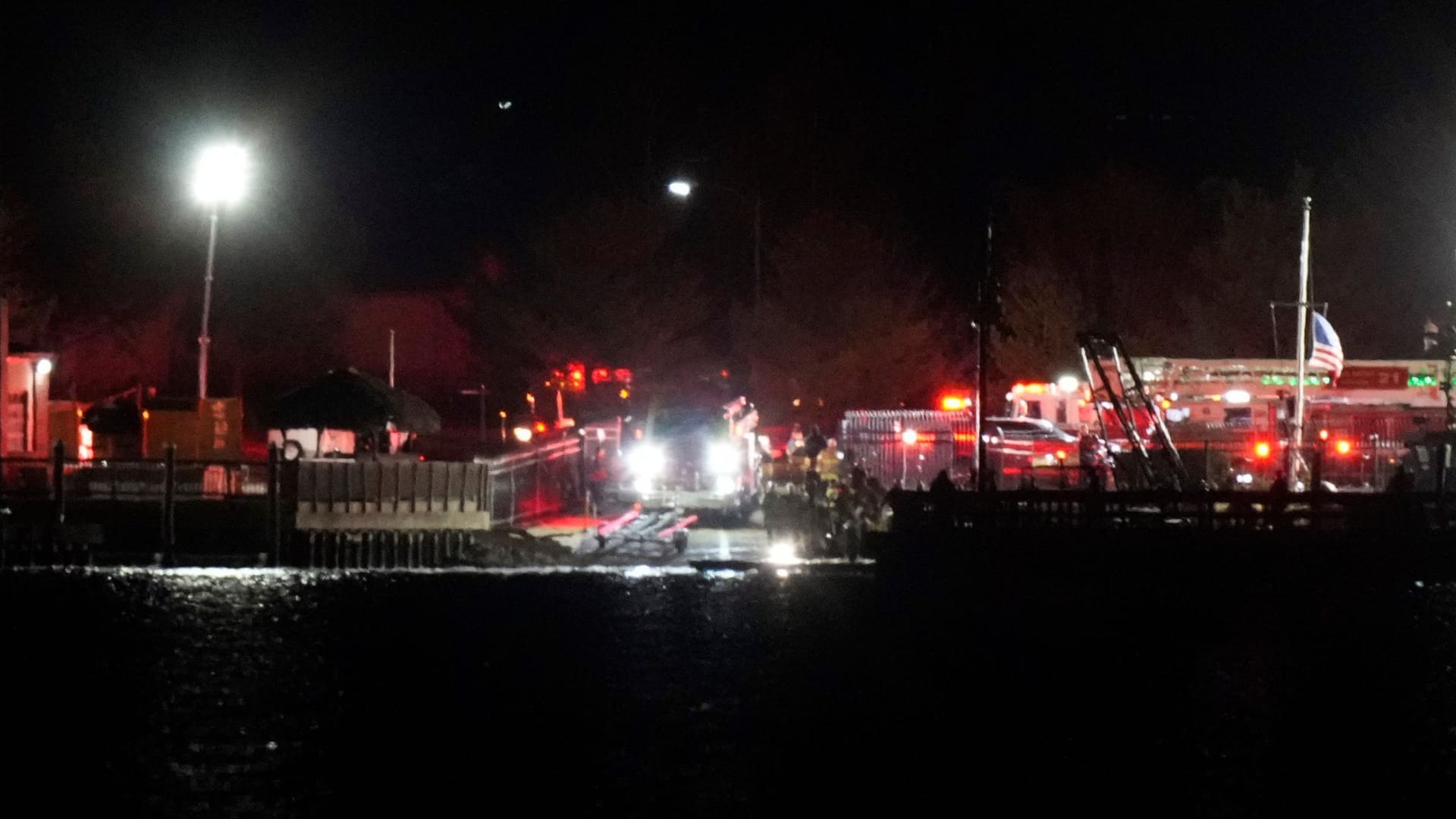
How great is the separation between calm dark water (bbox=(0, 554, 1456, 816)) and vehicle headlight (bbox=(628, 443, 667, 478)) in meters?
9.27

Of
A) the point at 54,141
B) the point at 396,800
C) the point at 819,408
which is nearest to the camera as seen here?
the point at 396,800

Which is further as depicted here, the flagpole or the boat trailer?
the flagpole

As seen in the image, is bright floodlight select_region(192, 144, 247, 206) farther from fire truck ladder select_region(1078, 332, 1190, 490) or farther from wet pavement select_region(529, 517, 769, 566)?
fire truck ladder select_region(1078, 332, 1190, 490)

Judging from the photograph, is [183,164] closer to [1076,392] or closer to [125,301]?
[125,301]

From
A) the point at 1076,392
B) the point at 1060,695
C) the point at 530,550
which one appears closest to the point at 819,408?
the point at 1076,392

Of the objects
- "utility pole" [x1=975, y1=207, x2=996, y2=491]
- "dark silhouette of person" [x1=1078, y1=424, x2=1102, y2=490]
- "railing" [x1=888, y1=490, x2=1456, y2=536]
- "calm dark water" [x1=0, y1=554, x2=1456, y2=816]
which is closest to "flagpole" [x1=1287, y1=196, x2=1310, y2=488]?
"dark silhouette of person" [x1=1078, y1=424, x2=1102, y2=490]

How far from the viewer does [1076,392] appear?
160ft

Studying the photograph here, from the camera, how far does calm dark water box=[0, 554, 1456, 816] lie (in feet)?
42.8

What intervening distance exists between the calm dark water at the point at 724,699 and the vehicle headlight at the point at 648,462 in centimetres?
927

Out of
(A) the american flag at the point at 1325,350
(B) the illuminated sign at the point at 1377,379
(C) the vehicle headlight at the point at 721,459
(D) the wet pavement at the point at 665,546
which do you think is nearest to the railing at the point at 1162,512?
(D) the wet pavement at the point at 665,546

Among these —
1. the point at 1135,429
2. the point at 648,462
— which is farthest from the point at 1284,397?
the point at 648,462

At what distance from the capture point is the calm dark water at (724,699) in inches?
514

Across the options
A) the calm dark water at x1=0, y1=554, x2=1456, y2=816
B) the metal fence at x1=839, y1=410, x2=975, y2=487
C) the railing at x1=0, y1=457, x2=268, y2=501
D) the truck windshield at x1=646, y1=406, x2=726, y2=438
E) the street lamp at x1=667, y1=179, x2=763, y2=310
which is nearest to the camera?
the calm dark water at x1=0, y1=554, x2=1456, y2=816

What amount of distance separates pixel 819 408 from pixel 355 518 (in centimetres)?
3686
